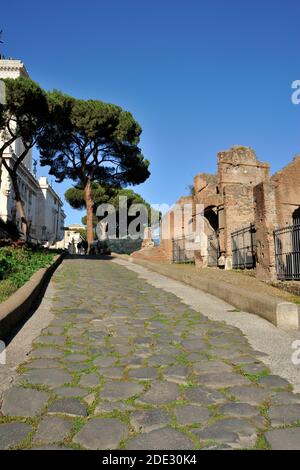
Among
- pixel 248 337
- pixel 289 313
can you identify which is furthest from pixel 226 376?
pixel 289 313

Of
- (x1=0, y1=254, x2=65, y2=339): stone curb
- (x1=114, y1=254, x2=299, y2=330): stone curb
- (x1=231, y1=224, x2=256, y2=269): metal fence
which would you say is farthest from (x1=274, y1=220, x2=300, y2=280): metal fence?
(x1=0, y1=254, x2=65, y2=339): stone curb

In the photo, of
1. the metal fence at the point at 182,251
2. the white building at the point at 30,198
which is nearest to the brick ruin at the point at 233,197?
the metal fence at the point at 182,251

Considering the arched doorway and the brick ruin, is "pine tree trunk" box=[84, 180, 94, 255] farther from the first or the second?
the arched doorway

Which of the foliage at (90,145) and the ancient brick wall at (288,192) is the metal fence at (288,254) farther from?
the foliage at (90,145)

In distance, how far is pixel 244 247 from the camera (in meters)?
13.5

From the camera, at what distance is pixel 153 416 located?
2496mm

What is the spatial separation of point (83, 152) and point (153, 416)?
27.5 m

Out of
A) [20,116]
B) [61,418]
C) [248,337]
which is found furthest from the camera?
[20,116]

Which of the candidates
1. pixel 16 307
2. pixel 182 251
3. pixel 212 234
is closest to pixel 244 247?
pixel 212 234

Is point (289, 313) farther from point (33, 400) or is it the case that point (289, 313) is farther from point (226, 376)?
point (33, 400)

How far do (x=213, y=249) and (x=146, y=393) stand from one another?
577 inches

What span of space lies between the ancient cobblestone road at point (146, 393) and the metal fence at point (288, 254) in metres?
4.42

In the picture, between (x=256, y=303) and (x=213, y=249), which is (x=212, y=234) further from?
(x=256, y=303)
